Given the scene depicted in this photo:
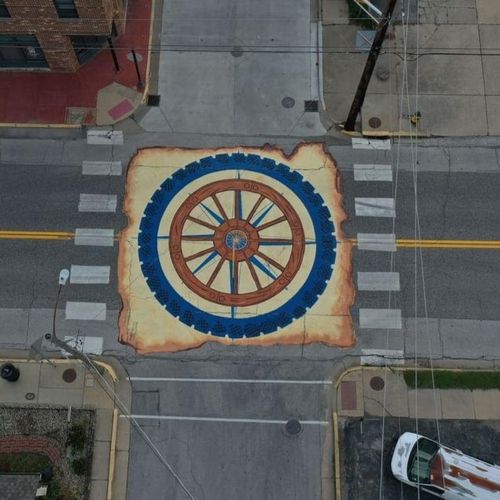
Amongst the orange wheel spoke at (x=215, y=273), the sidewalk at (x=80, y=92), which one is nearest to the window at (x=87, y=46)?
the sidewalk at (x=80, y=92)

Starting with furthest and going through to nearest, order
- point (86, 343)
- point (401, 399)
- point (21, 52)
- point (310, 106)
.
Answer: point (310, 106), point (21, 52), point (86, 343), point (401, 399)

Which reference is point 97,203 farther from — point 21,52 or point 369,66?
point 369,66

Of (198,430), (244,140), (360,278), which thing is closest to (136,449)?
(198,430)

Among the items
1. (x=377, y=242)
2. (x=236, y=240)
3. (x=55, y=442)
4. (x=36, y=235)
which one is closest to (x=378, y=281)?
(x=377, y=242)

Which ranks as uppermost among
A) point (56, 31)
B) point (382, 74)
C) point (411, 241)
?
point (56, 31)

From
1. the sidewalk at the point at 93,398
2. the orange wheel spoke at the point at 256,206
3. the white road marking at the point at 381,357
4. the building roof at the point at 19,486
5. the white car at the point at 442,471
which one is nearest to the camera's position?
the white car at the point at 442,471

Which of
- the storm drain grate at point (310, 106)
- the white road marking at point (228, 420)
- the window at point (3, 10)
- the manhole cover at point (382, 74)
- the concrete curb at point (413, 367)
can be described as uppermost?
the window at point (3, 10)

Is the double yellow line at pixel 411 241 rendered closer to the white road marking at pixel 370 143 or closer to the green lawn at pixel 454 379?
the white road marking at pixel 370 143
